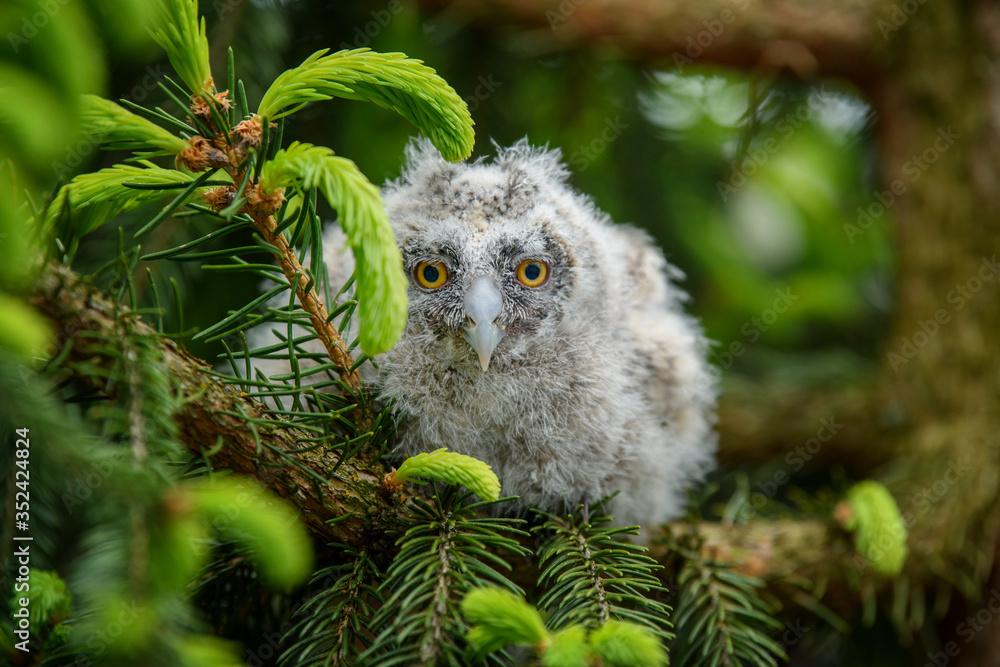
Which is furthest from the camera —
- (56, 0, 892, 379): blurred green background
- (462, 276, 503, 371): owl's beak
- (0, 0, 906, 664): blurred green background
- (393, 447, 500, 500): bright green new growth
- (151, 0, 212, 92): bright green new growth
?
(56, 0, 892, 379): blurred green background

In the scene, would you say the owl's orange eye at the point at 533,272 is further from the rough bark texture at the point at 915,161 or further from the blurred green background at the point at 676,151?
the rough bark texture at the point at 915,161

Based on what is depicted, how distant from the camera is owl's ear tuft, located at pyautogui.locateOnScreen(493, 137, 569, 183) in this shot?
2.05 meters

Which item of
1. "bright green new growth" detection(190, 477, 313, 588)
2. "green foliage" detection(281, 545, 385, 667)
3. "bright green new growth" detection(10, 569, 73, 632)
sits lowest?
"bright green new growth" detection(10, 569, 73, 632)

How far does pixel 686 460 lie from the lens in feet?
8.11

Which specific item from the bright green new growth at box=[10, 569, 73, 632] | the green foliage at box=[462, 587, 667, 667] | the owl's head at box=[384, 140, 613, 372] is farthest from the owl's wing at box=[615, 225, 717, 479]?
the bright green new growth at box=[10, 569, 73, 632]

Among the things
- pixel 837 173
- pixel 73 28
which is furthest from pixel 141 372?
pixel 837 173

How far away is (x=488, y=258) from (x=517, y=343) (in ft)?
0.85

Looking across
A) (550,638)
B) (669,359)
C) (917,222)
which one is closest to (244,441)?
(550,638)

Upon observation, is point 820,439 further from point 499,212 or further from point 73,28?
point 73,28

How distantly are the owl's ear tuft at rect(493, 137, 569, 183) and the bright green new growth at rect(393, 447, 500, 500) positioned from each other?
103cm

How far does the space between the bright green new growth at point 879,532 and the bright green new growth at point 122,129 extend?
207 centimetres

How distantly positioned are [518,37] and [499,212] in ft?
4.36

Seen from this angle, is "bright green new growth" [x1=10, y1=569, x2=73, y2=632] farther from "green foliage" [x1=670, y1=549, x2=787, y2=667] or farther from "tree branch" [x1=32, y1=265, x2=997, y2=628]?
"green foliage" [x1=670, y1=549, x2=787, y2=667]

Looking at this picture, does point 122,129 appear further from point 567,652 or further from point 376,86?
point 567,652
